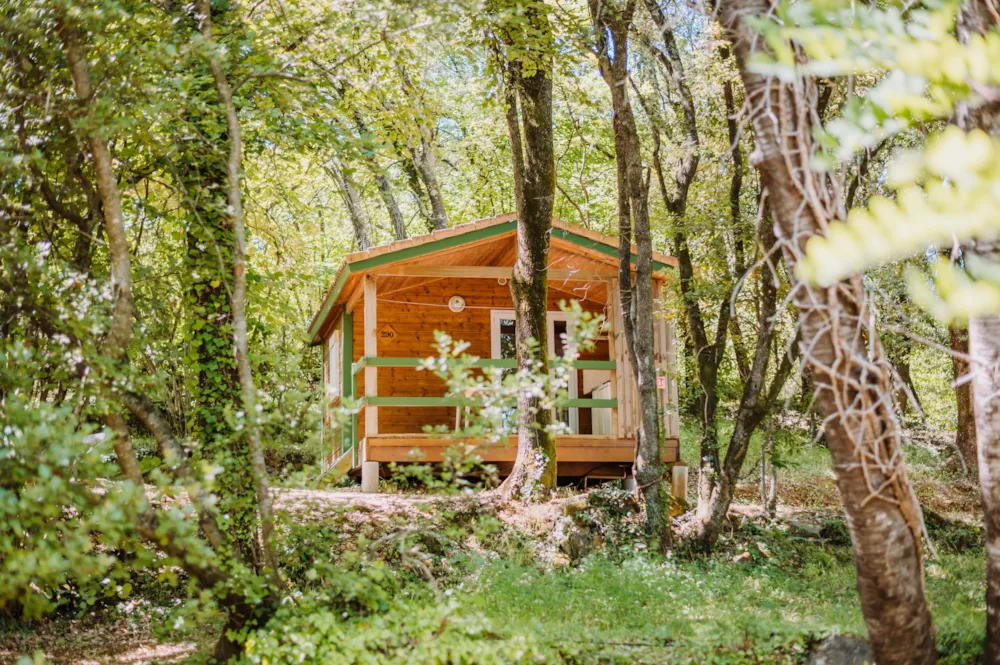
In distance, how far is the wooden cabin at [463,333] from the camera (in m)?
11.3

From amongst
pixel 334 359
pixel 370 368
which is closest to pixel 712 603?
pixel 370 368

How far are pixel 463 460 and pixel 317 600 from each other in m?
1.18

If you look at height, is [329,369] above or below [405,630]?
above

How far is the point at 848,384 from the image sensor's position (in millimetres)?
3814

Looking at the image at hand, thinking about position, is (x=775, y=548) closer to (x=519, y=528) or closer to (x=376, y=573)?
(x=519, y=528)

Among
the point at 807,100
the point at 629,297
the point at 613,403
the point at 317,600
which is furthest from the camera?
the point at 613,403

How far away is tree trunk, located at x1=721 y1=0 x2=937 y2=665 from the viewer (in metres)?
3.74

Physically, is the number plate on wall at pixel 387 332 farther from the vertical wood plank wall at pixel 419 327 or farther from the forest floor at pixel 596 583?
the forest floor at pixel 596 583

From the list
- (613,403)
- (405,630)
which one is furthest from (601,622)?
(613,403)

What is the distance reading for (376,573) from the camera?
15.6ft

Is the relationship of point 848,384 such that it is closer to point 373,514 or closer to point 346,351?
point 373,514

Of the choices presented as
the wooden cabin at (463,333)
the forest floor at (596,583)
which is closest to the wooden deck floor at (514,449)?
the wooden cabin at (463,333)

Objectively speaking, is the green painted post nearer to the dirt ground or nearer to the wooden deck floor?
the wooden deck floor

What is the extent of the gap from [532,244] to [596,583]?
3935mm
